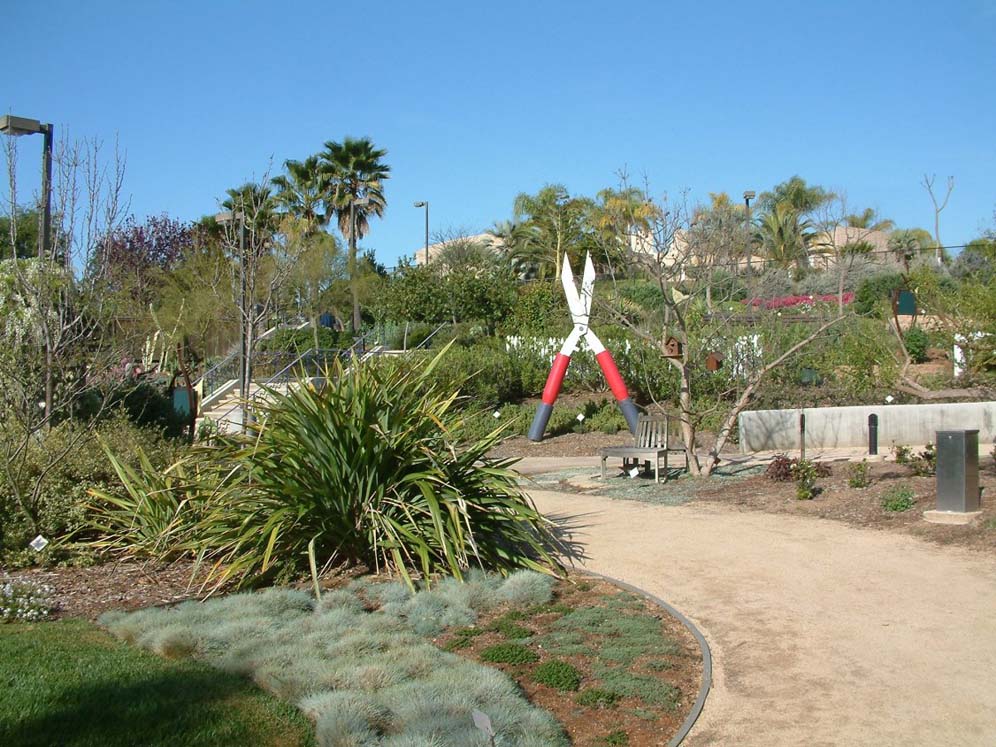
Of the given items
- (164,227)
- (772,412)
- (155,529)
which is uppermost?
(164,227)

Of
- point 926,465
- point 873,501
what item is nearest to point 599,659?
point 873,501

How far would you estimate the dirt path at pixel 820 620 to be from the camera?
4.88m

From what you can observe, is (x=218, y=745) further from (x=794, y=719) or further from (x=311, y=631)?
(x=794, y=719)

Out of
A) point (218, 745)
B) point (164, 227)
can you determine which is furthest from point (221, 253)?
point (218, 745)

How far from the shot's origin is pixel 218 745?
162 inches

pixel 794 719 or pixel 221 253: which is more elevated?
pixel 221 253

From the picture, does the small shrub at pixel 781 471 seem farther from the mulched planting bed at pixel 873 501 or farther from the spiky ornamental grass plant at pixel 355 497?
the spiky ornamental grass plant at pixel 355 497

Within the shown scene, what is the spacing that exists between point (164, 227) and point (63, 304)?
29806mm

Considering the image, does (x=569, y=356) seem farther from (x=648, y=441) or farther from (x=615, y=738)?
(x=615, y=738)

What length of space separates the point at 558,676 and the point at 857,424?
13346 millimetres

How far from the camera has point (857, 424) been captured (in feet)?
56.6

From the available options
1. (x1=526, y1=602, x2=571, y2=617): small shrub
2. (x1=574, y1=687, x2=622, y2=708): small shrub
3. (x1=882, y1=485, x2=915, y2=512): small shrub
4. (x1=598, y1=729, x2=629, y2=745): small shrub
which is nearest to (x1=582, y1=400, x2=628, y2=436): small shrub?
(x1=882, y1=485, x2=915, y2=512): small shrub

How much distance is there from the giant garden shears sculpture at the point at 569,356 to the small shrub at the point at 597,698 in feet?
38.5

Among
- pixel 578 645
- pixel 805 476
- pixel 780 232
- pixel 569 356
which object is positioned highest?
pixel 780 232
